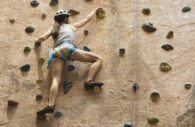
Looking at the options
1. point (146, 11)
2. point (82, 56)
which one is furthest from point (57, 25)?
point (146, 11)

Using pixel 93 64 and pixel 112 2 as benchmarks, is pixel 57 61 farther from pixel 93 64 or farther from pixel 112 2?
pixel 112 2

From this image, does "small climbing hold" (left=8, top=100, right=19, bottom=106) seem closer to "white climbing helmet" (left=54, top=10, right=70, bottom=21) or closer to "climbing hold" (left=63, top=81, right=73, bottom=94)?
"climbing hold" (left=63, top=81, right=73, bottom=94)

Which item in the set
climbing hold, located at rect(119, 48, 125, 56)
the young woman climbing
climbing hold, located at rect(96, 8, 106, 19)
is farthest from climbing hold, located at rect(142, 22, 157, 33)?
the young woman climbing

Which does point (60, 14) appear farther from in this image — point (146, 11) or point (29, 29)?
point (146, 11)

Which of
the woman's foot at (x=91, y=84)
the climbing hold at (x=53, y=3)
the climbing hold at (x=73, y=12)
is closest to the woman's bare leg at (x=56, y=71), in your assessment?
the woman's foot at (x=91, y=84)

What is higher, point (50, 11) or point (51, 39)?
point (50, 11)

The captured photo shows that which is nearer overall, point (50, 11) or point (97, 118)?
point (97, 118)

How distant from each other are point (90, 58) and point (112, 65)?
29cm

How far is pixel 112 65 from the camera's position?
4199 mm

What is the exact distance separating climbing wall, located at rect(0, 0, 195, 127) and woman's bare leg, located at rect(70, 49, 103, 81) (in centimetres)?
12

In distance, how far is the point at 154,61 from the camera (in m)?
4.21

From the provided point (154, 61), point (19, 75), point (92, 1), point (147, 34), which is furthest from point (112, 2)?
point (19, 75)

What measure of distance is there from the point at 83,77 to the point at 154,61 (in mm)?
799

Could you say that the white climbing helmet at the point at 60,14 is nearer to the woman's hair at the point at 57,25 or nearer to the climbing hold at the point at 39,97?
the woman's hair at the point at 57,25
